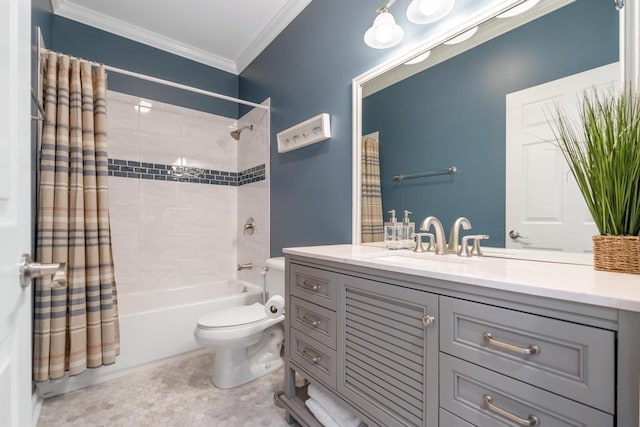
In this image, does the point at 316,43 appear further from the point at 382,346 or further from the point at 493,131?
the point at 382,346

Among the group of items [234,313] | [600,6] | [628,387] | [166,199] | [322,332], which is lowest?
[234,313]

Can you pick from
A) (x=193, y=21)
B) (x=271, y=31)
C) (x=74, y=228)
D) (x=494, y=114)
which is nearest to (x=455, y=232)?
(x=494, y=114)

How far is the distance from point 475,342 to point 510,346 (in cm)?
9

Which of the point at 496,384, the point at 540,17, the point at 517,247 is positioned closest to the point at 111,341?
the point at 496,384

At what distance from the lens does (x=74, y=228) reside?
65.5 inches

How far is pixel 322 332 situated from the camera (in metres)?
1.28

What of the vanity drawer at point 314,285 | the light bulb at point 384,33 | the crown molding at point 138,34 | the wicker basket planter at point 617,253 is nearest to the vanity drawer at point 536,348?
the wicker basket planter at point 617,253

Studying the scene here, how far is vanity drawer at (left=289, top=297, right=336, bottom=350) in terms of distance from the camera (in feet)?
4.04

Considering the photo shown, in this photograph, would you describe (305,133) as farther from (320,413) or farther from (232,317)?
(320,413)

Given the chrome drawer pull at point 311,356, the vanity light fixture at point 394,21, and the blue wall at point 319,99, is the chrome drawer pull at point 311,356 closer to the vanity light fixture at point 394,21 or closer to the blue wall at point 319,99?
the blue wall at point 319,99

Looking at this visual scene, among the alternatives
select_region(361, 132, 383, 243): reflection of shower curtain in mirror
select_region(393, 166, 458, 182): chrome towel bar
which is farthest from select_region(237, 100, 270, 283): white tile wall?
select_region(393, 166, 458, 182): chrome towel bar

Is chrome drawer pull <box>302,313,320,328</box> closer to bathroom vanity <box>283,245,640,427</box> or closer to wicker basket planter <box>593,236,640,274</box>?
bathroom vanity <box>283,245,640,427</box>

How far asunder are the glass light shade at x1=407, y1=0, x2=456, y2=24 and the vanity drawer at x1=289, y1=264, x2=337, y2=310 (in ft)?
3.83

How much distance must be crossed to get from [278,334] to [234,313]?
1.16 feet
